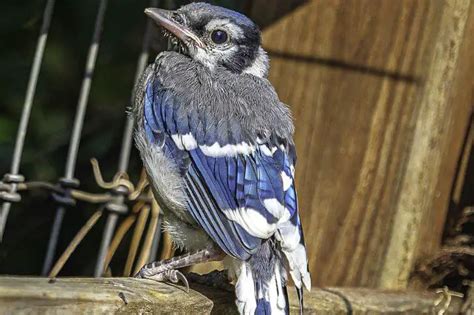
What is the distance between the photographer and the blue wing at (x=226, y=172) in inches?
124

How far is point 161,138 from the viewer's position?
11.3ft

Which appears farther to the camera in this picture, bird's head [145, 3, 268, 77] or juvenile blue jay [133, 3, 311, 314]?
bird's head [145, 3, 268, 77]

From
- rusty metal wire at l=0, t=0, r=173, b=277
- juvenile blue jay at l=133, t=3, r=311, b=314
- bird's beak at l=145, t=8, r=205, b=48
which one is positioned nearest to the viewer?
juvenile blue jay at l=133, t=3, r=311, b=314

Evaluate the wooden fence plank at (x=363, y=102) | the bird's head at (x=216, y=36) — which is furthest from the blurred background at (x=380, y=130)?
the bird's head at (x=216, y=36)

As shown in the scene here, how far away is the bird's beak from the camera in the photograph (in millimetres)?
3633

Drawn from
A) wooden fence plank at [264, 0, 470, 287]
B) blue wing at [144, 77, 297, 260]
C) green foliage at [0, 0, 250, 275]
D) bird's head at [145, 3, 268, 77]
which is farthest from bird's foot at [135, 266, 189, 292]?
green foliage at [0, 0, 250, 275]

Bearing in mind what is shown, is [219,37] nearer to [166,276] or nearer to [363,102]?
[363,102]

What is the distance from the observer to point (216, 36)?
145 inches

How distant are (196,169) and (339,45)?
1.03 meters

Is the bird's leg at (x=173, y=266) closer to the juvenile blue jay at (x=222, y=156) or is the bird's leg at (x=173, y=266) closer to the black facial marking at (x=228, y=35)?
the juvenile blue jay at (x=222, y=156)

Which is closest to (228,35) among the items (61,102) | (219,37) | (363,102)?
(219,37)

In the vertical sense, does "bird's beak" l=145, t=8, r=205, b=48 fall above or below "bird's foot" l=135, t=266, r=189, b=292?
above

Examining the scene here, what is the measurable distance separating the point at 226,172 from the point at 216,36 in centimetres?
59

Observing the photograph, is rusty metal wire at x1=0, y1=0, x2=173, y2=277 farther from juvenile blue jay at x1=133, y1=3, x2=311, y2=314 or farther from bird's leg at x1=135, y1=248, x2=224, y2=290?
bird's leg at x1=135, y1=248, x2=224, y2=290
